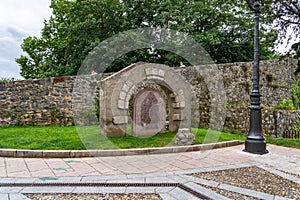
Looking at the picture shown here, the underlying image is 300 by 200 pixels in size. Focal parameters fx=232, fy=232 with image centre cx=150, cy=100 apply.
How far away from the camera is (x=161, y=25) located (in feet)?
49.5

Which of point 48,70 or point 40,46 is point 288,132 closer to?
point 48,70

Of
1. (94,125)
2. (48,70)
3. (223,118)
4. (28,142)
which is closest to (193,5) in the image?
(223,118)

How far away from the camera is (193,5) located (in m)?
14.6

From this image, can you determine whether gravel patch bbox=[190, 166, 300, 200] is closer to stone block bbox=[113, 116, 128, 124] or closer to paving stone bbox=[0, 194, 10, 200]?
paving stone bbox=[0, 194, 10, 200]

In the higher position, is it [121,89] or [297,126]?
[121,89]

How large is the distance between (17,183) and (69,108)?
23.1 feet

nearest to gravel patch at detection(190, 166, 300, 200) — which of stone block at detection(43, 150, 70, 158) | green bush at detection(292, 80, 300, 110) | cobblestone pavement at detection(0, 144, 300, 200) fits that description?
cobblestone pavement at detection(0, 144, 300, 200)

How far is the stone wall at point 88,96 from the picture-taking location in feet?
31.8

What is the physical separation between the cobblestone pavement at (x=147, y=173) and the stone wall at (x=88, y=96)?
4.36 m

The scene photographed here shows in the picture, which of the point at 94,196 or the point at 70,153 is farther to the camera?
the point at 70,153

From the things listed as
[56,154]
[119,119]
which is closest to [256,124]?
[119,119]

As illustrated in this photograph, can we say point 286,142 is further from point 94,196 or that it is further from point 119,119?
point 94,196

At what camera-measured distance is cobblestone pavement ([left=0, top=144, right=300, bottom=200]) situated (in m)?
3.24

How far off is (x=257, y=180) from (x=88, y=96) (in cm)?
837
